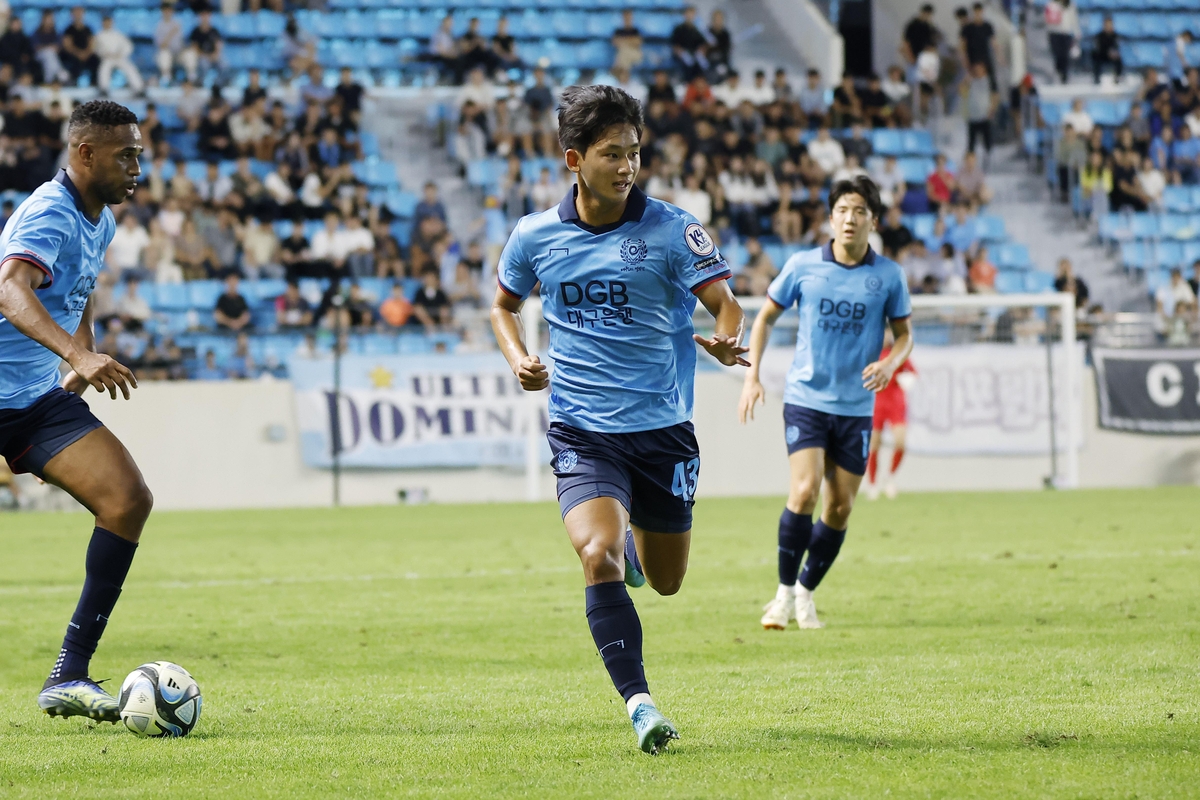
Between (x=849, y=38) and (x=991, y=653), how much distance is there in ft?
80.9

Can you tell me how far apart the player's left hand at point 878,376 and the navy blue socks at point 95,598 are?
3.80 meters

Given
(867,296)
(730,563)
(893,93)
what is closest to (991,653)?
(867,296)

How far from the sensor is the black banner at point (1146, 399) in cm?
1938

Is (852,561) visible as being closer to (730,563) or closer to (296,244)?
(730,563)

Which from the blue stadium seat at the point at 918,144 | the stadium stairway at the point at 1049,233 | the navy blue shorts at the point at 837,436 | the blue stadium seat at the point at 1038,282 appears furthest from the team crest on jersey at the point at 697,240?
the blue stadium seat at the point at 918,144

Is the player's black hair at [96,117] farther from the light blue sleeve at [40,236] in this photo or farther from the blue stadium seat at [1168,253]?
the blue stadium seat at [1168,253]

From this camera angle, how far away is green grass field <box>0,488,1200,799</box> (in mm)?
4355

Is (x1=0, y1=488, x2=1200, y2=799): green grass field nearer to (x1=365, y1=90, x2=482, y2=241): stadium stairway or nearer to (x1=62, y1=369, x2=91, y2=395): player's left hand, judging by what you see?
(x1=62, y1=369, x2=91, y2=395): player's left hand

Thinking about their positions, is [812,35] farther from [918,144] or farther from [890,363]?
[890,363]

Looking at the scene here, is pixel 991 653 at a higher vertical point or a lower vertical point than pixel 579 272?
lower

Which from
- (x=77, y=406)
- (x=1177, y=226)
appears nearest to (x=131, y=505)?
(x=77, y=406)

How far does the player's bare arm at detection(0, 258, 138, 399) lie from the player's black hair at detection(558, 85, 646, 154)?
1.64m

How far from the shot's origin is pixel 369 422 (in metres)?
18.1

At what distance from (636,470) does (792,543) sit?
118 inches
